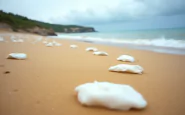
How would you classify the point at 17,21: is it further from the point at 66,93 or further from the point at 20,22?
the point at 66,93

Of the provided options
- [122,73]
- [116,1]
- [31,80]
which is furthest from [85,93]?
[116,1]

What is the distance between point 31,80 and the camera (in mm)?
1660

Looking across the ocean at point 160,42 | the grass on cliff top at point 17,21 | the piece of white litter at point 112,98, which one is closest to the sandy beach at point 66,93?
the piece of white litter at point 112,98

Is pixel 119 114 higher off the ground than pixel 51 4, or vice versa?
pixel 51 4

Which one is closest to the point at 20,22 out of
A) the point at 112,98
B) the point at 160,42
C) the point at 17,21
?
the point at 17,21

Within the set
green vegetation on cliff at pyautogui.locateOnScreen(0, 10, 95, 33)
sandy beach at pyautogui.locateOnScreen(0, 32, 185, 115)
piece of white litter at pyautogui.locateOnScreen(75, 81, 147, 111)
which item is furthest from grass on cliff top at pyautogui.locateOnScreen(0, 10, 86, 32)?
piece of white litter at pyautogui.locateOnScreen(75, 81, 147, 111)

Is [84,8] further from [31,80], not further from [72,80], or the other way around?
[31,80]

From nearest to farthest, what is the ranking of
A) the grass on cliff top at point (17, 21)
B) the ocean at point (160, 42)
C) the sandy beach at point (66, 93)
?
the sandy beach at point (66, 93)
the ocean at point (160, 42)
the grass on cliff top at point (17, 21)

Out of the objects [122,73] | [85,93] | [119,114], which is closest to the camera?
[119,114]

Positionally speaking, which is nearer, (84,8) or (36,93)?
(36,93)

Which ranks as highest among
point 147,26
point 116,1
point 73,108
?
point 116,1

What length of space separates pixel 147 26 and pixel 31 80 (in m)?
1.49

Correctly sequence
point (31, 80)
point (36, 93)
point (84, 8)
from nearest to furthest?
point (36, 93), point (31, 80), point (84, 8)

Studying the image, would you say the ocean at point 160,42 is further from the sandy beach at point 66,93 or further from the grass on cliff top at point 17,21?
the grass on cliff top at point 17,21
